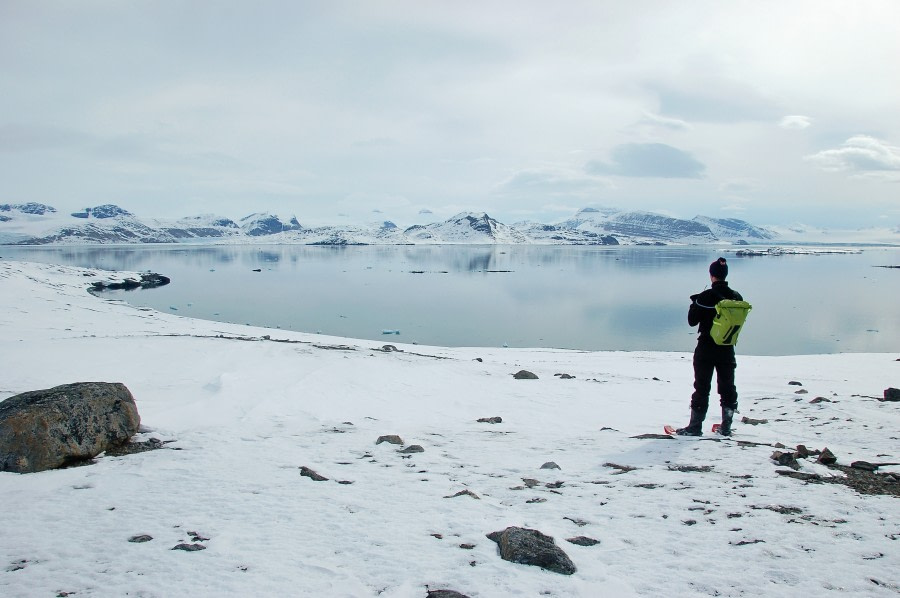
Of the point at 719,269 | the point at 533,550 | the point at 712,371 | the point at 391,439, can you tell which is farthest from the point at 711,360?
the point at 533,550

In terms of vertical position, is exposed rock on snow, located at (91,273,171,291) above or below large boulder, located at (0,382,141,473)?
below

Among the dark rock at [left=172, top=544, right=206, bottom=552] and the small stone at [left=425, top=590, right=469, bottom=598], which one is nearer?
the small stone at [left=425, top=590, right=469, bottom=598]

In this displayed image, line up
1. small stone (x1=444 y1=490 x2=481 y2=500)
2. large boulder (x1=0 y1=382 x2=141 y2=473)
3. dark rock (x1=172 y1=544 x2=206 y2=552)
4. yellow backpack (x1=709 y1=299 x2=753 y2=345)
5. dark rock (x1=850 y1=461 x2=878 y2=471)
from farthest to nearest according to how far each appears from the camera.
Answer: yellow backpack (x1=709 y1=299 x2=753 y2=345) → dark rock (x1=850 y1=461 x2=878 y2=471) → large boulder (x1=0 y1=382 x2=141 y2=473) → small stone (x1=444 y1=490 x2=481 y2=500) → dark rock (x1=172 y1=544 x2=206 y2=552)

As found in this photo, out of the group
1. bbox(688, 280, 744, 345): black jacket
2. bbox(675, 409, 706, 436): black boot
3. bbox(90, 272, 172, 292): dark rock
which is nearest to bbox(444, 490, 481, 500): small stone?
bbox(675, 409, 706, 436): black boot

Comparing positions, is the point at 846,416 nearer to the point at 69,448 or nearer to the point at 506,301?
the point at 69,448

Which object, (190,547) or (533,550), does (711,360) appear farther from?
(190,547)

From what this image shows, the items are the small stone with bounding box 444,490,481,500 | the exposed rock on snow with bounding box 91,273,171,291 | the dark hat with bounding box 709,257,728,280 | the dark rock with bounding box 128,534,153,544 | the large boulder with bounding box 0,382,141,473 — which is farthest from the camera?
the exposed rock on snow with bounding box 91,273,171,291

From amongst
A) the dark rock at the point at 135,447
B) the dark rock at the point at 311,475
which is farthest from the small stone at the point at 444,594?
the dark rock at the point at 135,447

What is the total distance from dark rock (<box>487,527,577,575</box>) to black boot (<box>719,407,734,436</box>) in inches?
212

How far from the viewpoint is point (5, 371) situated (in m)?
12.5

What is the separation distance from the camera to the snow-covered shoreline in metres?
4.24

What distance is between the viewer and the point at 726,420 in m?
8.79

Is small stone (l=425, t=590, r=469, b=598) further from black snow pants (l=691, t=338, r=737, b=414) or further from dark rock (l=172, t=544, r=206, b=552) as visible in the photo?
black snow pants (l=691, t=338, r=737, b=414)

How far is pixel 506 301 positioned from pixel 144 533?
5268 cm
